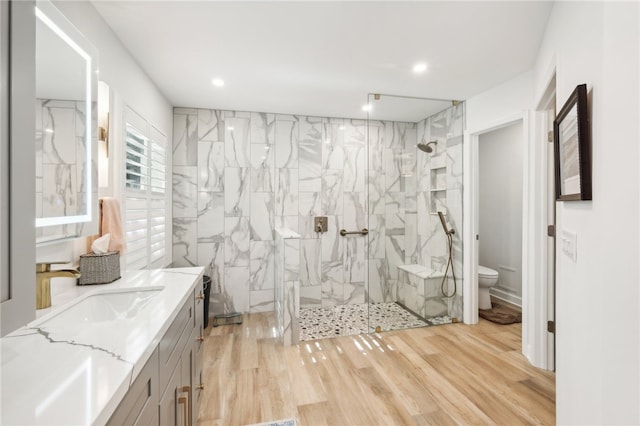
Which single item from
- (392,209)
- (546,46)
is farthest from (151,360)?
(546,46)

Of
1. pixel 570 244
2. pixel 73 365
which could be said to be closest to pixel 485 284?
pixel 570 244

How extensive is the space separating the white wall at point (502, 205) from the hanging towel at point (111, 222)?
4.40 metres

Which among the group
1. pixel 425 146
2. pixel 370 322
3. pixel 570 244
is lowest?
pixel 370 322

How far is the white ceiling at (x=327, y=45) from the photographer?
1833 mm

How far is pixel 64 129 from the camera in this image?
119 cm

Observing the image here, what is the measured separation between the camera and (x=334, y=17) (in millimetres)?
1898

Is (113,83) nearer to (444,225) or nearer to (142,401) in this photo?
(142,401)

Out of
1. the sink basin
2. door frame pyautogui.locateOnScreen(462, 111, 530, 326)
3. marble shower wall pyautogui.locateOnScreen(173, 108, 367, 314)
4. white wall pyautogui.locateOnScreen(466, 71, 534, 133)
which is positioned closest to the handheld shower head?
door frame pyautogui.locateOnScreen(462, 111, 530, 326)

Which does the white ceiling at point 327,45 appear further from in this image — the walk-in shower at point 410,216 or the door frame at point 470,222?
the door frame at point 470,222

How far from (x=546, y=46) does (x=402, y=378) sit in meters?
2.58

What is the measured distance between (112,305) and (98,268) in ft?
0.91

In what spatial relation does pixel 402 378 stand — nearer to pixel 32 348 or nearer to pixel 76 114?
pixel 32 348

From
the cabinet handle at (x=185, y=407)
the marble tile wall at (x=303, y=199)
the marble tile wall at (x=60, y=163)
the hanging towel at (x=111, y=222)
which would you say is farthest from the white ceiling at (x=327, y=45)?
the cabinet handle at (x=185, y=407)

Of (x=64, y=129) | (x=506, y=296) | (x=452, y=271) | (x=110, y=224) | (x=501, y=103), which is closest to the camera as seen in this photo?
(x=64, y=129)
